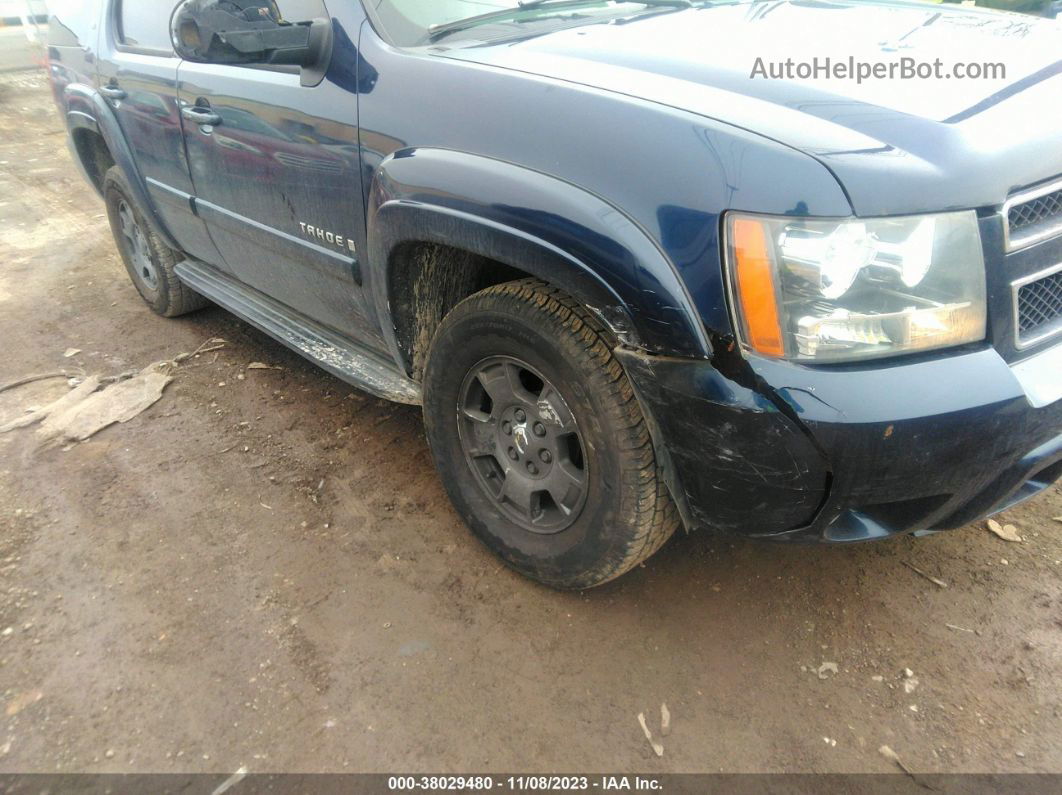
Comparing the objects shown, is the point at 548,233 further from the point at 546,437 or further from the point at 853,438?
the point at 853,438

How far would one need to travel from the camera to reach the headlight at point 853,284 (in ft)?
5.02

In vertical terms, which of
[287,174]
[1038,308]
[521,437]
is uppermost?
[287,174]

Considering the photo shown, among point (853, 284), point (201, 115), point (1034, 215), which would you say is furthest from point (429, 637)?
point (201, 115)

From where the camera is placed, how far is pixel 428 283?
244cm

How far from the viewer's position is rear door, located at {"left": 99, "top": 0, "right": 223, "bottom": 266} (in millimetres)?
3150

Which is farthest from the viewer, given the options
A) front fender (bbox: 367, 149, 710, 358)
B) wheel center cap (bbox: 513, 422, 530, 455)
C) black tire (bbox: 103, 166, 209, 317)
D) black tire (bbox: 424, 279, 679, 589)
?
black tire (bbox: 103, 166, 209, 317)

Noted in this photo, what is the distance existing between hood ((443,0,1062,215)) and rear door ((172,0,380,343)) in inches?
19.0

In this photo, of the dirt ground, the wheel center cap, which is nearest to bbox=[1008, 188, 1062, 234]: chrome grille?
the dirt ground

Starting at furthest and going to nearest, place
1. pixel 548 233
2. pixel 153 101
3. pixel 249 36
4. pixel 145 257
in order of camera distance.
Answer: pixel 145 257
pixel 153 101
pixel 249 36
pixel 548 233

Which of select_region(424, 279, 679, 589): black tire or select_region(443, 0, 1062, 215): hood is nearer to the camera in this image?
select_region(443, 0, 1062, 215): hood

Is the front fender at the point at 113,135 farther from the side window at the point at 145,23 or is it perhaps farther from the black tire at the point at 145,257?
the side window at the point at 145,23

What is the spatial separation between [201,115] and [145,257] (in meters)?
1.78

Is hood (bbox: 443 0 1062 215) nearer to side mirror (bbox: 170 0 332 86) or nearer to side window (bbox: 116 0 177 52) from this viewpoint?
side mirror (bbox: 170 0 332 86)

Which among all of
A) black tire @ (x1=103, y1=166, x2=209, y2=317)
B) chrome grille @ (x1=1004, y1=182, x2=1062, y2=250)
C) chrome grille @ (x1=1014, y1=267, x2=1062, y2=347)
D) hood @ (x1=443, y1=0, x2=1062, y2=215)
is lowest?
black tire @ (x1=103, y1=166, x2=209, y2=317)
